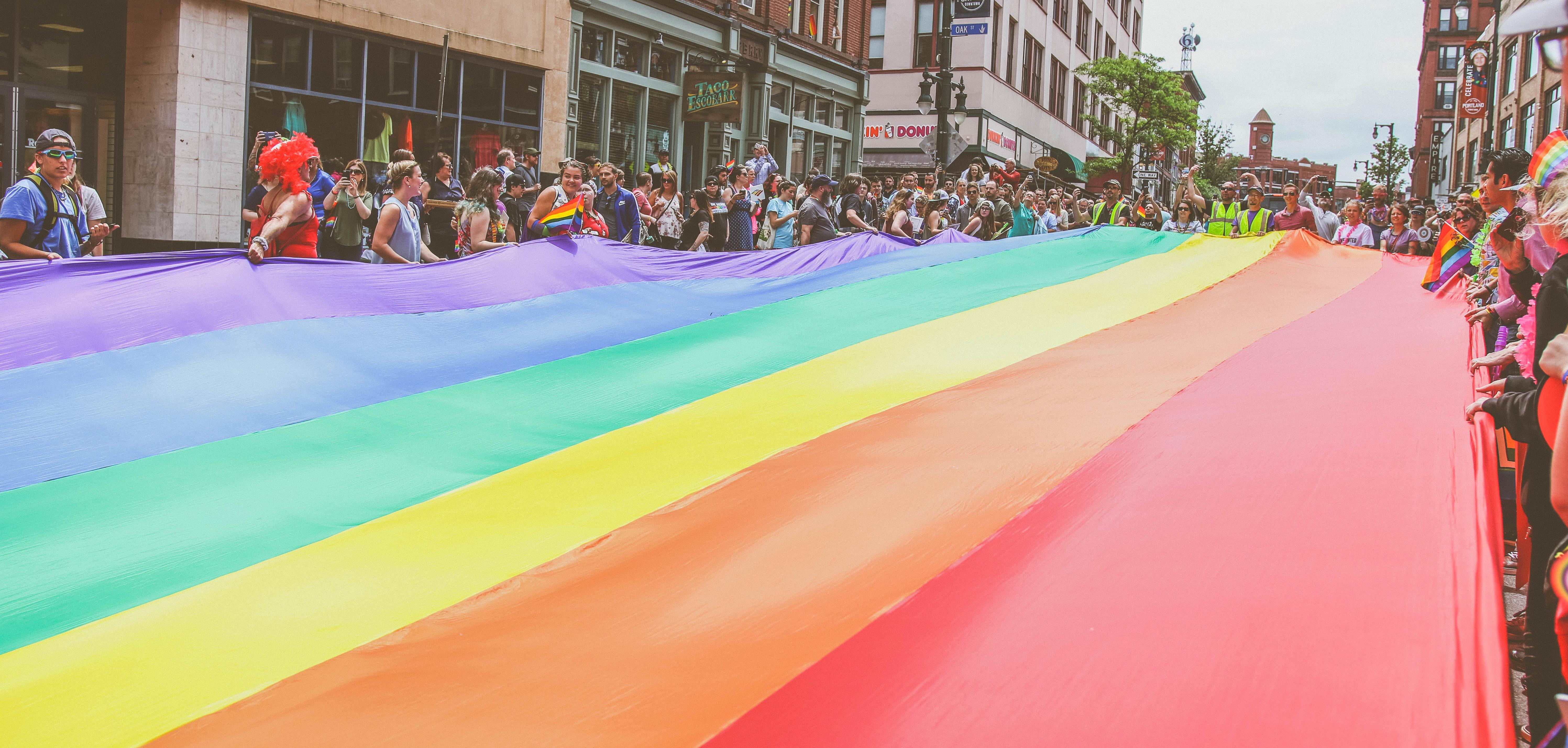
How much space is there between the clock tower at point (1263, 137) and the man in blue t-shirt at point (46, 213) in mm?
186889

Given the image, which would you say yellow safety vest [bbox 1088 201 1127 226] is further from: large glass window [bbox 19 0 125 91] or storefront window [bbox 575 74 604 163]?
large glass window [bbox 19 0 125 91]

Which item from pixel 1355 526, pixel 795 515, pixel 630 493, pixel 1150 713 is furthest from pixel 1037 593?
pixel 630 493

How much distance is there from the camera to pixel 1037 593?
2.68m

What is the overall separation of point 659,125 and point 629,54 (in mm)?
1720

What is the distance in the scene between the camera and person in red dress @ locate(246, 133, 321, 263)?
676 centimetres

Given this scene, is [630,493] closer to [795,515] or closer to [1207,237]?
[795,515]

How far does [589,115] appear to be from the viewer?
19.6 metres

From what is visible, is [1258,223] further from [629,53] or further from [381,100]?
[629,53]

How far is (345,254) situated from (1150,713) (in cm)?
841

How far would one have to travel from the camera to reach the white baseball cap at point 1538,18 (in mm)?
2113

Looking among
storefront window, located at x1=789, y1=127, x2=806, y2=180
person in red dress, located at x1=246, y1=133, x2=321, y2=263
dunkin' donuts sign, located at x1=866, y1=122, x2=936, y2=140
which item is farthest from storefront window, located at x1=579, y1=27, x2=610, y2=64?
dunkin' donuts sign, located at x1=866, y1=122, x2=936, y2=140

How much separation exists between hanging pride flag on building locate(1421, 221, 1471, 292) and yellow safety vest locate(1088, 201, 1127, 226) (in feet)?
17.2

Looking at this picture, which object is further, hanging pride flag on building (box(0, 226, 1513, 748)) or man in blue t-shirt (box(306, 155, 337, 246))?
man in blue t-shirt (box(306, 155, 337, 246))

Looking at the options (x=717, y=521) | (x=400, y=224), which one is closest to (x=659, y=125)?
(x=400, y=224)
